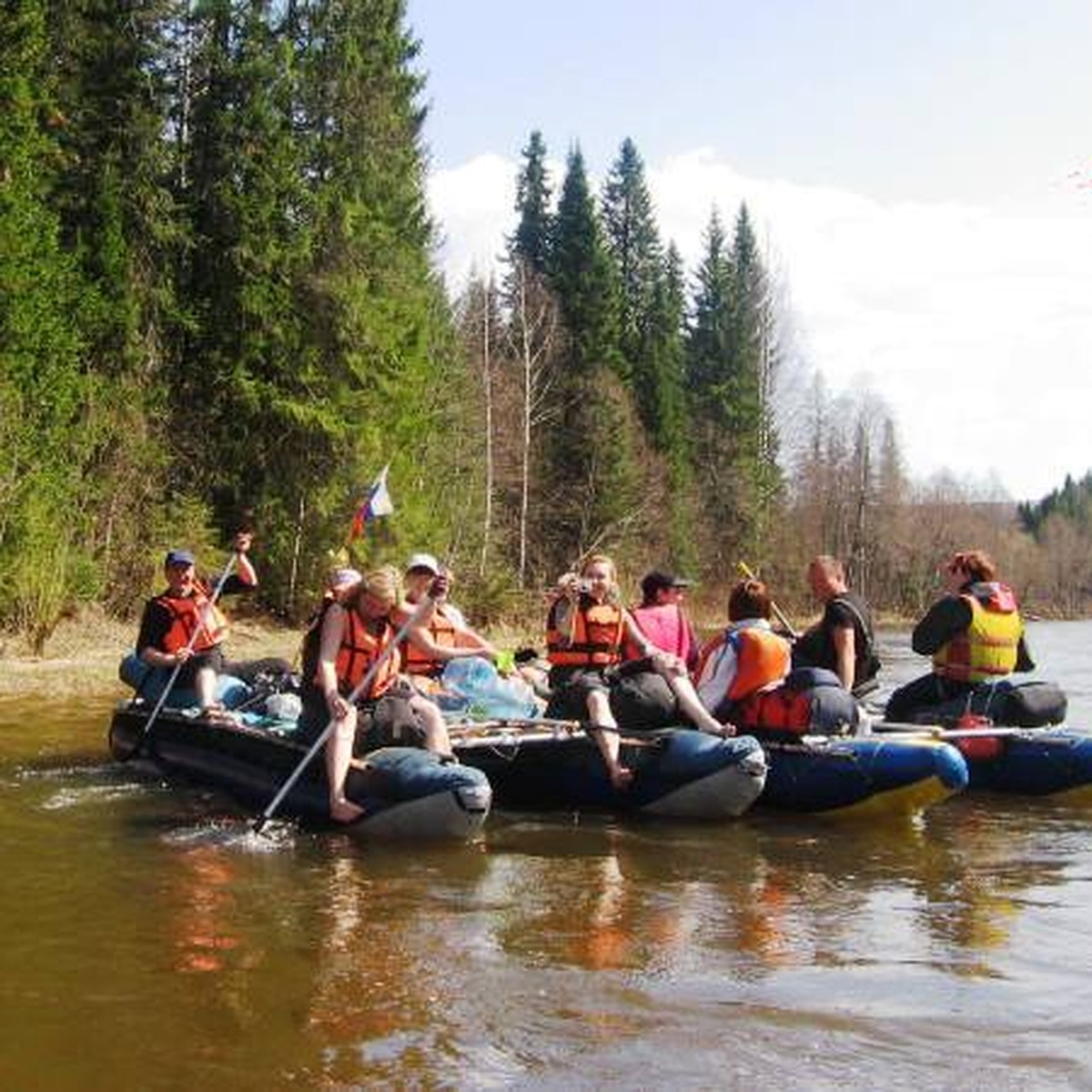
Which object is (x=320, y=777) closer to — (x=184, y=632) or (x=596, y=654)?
(x=596, y=654)

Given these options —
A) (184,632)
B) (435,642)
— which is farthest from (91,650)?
(435,642)

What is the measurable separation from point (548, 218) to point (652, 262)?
13.7ft

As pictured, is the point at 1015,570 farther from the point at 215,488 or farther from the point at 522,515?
the point at 215,488

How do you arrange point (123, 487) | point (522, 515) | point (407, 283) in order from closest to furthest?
1. point (123, 487)
2. point (407, 283)
3. point (522, 515)

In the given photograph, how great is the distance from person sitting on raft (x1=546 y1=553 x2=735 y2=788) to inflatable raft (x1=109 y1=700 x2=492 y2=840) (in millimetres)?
1196

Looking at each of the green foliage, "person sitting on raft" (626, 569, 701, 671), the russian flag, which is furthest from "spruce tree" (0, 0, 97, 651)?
the green foliage

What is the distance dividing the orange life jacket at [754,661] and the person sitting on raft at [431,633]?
1.56m

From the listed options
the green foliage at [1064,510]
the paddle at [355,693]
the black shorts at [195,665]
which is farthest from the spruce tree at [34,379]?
the green foliage at [1064,510]

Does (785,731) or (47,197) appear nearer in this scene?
(785,731)

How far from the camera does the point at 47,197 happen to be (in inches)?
953

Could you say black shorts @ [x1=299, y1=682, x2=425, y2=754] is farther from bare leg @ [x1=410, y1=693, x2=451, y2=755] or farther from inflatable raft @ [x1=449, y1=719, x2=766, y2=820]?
inflatable raft @ [x1=449, y1=719, x2=766, y2=820]

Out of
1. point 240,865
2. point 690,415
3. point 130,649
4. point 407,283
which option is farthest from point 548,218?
point 240,865

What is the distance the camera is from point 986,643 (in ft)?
33.8

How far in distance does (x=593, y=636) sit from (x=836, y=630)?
1.67 meters
